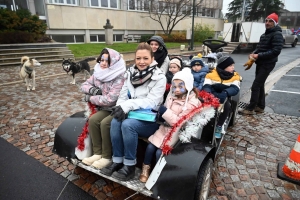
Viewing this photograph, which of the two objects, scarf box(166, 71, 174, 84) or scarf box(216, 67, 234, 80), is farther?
scarf box(166, 71, 174, 84)

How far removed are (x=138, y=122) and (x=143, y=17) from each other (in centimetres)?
2574

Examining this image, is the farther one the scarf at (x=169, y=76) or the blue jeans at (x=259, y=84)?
the blue jeans at (x=259, y=84)

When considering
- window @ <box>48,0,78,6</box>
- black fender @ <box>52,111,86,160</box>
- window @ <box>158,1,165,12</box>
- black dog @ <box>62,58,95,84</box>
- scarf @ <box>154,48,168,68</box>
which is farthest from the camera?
window @ <box>158,1,165,12</box>

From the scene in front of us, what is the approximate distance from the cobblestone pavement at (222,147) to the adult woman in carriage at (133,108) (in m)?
0.53

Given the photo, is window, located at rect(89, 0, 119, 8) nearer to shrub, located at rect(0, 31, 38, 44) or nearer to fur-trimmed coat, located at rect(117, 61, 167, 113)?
shrub, located at rect(0, 31, 38, 44)

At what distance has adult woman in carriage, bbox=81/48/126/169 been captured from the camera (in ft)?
8.41

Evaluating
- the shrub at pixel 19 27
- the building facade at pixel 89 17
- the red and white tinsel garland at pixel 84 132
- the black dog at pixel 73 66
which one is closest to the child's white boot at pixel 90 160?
the red and white tinsel garland at pixel 84 132

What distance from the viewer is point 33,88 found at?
22.8 ft

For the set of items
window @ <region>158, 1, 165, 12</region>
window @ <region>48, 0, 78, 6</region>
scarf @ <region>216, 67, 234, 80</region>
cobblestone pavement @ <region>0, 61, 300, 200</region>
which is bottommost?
cobblestone pavement @ <region>0, 61, 300, 200</region>

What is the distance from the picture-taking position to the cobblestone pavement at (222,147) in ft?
8.93

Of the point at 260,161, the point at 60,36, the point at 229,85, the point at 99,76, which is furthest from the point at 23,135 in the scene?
the point at 60,36

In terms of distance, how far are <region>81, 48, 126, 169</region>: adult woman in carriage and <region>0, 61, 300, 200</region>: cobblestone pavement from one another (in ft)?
1.82

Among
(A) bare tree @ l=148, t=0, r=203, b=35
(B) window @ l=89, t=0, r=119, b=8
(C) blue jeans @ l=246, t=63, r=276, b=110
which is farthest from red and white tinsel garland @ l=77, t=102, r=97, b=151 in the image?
(A) bare tree @ l=148, t=0, r=203, b=35

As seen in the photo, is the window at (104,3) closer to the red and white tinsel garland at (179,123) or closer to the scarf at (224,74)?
the scarf at (224,74)
